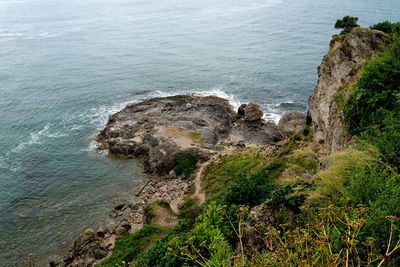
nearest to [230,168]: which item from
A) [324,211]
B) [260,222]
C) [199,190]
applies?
[199,190]

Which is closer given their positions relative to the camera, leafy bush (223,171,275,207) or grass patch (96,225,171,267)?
leafy bush (223,171,275,207)

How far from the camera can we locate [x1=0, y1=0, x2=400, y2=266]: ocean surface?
36.9 m

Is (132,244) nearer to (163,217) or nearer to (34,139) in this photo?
(163,217)

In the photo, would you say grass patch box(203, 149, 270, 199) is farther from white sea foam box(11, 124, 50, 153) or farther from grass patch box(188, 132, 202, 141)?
white sea foam box(11, 124, 50, 153)

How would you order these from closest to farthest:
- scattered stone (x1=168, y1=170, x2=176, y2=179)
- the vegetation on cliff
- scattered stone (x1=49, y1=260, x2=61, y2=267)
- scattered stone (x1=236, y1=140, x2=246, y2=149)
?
the vegetation on cliff, scattered stone (x1=49, y1=260, x2=61, y2=267), scattered stone (x1=168, y1=170, x2=176, y2=179), scattered stone (x1=236, y1=140, x2=246, y2=149)

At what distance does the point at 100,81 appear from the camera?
239ft

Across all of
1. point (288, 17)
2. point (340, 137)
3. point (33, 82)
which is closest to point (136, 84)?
point (33, 82)

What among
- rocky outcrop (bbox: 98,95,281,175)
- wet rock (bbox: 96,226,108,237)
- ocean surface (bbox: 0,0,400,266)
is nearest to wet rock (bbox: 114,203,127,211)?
ocean surface (bbox: 0,0,400,266)

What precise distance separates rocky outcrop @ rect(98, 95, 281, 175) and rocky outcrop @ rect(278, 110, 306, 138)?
1597 mm

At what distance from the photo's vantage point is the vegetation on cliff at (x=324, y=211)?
23.1 feet

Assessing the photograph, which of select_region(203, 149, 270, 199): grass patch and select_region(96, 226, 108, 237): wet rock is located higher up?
select_region(203, 149, 270, 199): grass patch

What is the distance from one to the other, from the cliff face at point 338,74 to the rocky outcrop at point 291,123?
10.5 meters

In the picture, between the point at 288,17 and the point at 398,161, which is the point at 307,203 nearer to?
the point at 398,161

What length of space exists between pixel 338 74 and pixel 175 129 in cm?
2871
